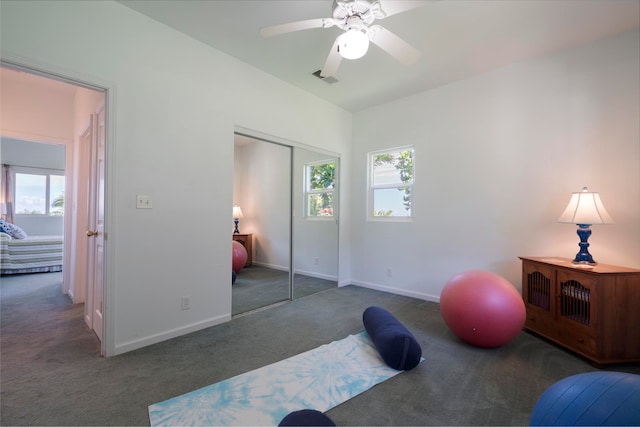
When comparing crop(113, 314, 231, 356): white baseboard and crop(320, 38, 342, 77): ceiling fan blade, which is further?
crop(113, 314, 231, 356): white baseboard

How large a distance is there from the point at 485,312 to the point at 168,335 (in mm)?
2805

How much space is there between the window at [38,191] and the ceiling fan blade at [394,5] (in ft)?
31.3

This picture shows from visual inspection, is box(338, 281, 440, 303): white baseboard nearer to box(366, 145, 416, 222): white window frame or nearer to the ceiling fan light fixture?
box(366, 145, 416, 222): white window frame

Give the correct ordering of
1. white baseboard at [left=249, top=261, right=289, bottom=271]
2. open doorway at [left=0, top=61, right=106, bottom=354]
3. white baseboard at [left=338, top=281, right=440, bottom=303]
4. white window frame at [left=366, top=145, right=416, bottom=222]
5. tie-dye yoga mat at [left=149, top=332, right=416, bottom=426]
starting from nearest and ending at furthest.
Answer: tie-dye yoga mat at [left=149, top=332, right=416, bottom=426] < open doorway at [left=0, top=61, right=106, bottom=354] < white baseboard at [left=338, top=281, right=440, bottom=303] < white window frame at [left=366, top=145, right=416, bottom=222] < white baseboard at [left=249, top=261, right=289, bottom=271]

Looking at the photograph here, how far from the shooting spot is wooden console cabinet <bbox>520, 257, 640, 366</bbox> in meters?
2.07

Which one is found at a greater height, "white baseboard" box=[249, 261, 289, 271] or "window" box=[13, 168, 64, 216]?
"window" box=[13, 168, 64, 216]

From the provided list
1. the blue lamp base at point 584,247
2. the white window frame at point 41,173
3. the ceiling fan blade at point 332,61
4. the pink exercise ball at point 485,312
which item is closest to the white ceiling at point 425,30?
the ceiling fan blade at point 332,61

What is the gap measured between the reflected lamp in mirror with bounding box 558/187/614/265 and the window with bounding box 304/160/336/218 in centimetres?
289

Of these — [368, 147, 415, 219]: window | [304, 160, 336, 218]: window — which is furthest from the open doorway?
[368, 147, 415, 219]: window

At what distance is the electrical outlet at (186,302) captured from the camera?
2.62 m

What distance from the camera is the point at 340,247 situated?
449cm

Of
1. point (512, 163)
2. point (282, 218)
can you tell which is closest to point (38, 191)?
point (282, 218)

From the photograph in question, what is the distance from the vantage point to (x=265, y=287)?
4039 millimetres

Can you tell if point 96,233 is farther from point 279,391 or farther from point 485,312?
point 485,312
